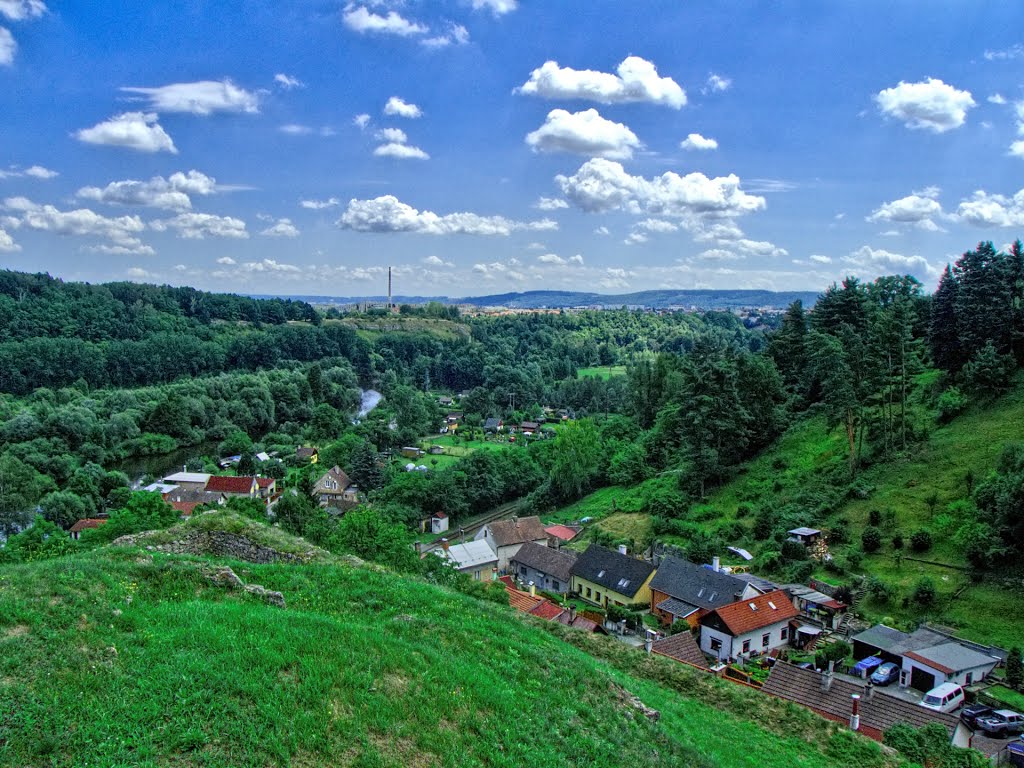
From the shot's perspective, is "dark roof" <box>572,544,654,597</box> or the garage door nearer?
the garage door

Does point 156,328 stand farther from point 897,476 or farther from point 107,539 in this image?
point 897,476

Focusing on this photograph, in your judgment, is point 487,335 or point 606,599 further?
point 487,335

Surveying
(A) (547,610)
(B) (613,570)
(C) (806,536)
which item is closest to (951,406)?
(C) (806,536)

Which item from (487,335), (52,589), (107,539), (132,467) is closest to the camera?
(52,589)

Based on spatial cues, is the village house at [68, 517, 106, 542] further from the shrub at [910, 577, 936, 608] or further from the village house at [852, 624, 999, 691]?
the shrub at [910, 577, 936, 608]

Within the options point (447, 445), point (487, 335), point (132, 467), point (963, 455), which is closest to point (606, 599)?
point (963, 455)

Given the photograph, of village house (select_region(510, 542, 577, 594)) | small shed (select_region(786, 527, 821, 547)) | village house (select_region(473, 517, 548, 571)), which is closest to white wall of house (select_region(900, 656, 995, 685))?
small shed (select_region(786, 527, 821, 547))

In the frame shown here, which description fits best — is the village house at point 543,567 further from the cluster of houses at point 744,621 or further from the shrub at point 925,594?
the shrub at point 925,594

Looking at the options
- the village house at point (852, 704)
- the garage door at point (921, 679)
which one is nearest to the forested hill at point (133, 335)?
the village house at point (852, 704)
